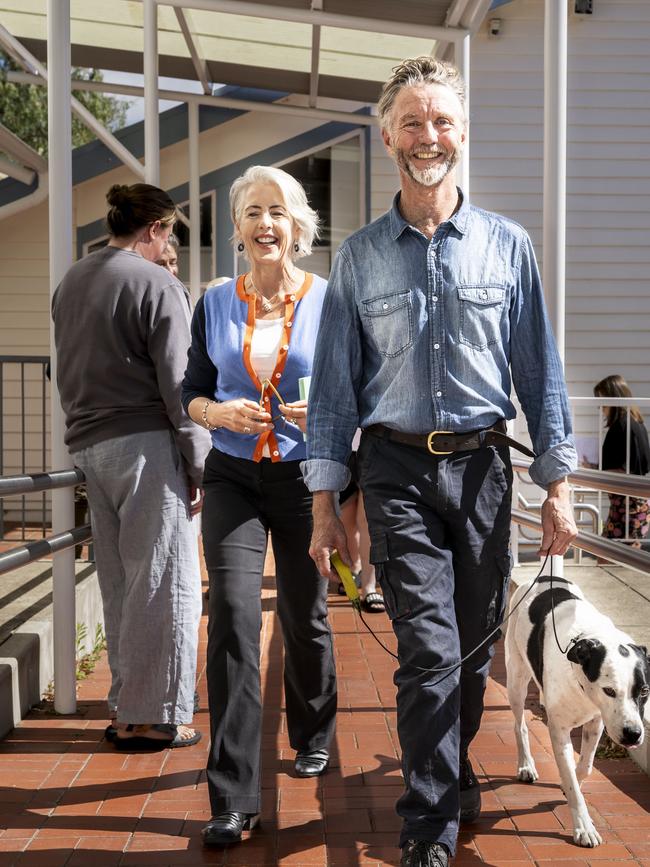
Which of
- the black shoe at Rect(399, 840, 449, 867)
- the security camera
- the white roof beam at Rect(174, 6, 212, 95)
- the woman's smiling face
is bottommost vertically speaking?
the black shoe at Rect(399, 840, 449, 867)

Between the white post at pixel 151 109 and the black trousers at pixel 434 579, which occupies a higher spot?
the white post at pixel 151 109

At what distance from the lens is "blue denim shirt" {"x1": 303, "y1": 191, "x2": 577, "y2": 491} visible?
3.06 meters

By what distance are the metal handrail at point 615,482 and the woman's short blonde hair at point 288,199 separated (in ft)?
4.00

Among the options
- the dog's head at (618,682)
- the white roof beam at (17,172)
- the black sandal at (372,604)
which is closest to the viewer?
the dog's head at (618,682)

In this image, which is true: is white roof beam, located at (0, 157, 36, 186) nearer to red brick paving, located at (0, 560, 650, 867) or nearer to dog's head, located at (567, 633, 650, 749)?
red brick paving, located at (0, 560, 650, 867)

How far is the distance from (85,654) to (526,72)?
8573mm

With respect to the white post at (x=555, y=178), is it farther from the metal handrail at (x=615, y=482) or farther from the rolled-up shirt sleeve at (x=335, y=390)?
the rolled-up shirt sleeve at (x=335, y=390)

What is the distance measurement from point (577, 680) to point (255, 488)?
1.17 metres

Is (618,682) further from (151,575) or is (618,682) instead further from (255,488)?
(151,575)

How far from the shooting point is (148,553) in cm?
437

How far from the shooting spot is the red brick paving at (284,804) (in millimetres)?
3352

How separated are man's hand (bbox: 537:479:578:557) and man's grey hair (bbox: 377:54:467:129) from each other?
3.52ft

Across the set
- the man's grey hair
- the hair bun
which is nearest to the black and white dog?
the man's grey hair

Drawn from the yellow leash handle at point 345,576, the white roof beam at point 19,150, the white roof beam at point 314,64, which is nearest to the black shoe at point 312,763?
the yellow leash handle at point 345,576
